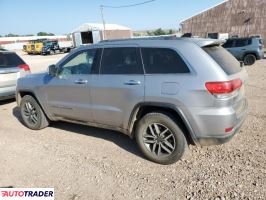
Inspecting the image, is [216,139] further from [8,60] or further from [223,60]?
[8,60]

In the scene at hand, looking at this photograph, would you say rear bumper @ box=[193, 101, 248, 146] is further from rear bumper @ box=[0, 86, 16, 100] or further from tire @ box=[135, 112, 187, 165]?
rear bumper @ box=[0, 86, 16, 100]

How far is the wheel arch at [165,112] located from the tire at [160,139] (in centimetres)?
7

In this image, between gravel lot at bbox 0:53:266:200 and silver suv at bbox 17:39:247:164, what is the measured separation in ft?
1.26

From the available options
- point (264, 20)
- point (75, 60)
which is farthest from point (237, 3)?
point (75, 60)

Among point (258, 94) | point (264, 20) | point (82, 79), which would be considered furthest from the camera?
point (264, 20)

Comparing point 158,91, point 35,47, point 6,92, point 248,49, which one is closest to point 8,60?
point 6,92

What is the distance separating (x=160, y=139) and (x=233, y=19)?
29099 mm

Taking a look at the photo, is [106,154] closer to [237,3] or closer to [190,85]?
[190,85]

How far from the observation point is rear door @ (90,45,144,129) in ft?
13.3

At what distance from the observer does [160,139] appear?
4000 millimetres

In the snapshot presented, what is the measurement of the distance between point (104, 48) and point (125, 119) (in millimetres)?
1219

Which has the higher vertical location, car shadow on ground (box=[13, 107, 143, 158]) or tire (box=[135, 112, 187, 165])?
tire (box=[135, 112, 187, 165])

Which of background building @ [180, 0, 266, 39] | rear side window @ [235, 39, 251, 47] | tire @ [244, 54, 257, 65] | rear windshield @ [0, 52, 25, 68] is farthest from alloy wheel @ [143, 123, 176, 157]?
background building @ [180, 0, 266, 39]

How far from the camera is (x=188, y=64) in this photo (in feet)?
12.0
